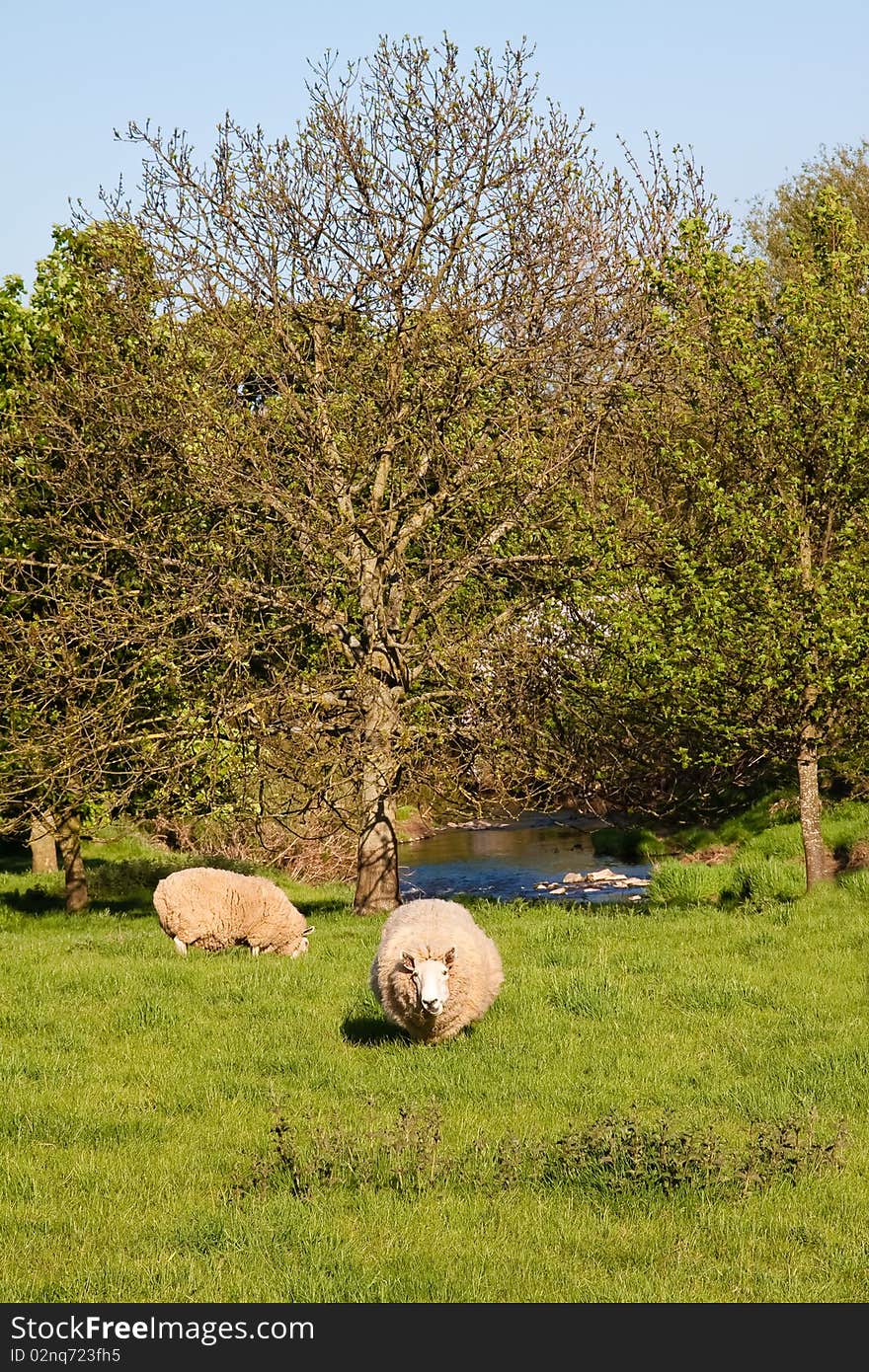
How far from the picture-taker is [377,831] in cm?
2280

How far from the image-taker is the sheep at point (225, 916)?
1797cm

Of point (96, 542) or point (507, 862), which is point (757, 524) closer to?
point (96, 542)

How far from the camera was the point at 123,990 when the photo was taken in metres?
15.1

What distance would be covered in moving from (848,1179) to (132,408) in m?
16.8

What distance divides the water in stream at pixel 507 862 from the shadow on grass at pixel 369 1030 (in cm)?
1670

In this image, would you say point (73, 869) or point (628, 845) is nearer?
point (73, 869)

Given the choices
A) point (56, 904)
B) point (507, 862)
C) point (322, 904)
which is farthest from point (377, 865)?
point (507, 862)

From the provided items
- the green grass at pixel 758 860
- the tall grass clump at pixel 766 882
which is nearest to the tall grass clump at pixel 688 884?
the green grass at pixel 758 860

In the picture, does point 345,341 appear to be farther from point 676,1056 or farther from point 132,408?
point 676,1056

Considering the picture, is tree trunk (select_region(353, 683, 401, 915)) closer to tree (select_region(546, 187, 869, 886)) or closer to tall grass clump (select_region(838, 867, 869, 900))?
tree (select_region(546, 187, 869, 886))

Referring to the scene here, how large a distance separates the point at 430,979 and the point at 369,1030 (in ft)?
4.89

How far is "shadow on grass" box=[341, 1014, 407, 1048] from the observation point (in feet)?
43.1

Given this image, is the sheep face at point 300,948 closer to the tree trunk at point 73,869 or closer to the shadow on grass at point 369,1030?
the shadow on grass at point 369,1030
